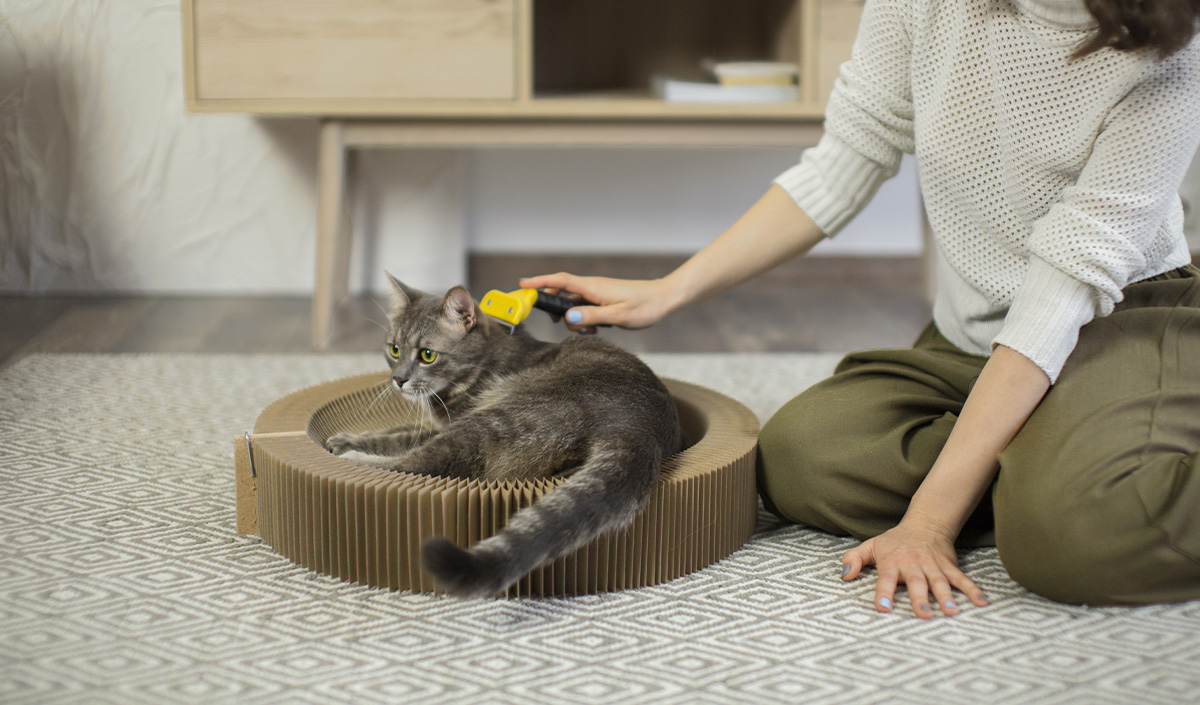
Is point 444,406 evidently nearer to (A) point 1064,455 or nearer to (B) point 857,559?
(B) point 857,559

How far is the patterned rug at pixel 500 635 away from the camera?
81 cm

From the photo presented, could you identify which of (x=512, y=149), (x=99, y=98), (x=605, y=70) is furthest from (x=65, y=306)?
(x=605, y=70)

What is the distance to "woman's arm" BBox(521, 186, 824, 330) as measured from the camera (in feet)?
4.00

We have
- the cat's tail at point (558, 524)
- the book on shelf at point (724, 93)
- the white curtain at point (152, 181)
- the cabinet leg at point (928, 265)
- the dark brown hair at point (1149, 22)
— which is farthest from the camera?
the cabinet leg at point (928, 265)

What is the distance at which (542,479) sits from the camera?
3.30 feet

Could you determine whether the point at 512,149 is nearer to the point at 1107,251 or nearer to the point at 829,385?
the point at 829,385

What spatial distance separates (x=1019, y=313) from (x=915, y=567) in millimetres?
273

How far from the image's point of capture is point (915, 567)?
0.98 metres

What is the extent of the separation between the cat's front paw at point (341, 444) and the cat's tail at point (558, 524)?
34 centimetres

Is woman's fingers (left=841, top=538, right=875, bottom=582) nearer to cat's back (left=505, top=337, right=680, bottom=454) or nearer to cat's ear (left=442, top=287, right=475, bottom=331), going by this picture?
cat's back (left=505, top=337, right=680, bottom=454)

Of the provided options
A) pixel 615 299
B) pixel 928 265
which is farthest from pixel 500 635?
pixel 928 265

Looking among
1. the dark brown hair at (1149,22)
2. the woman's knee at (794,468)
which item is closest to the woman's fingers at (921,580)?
the woman's knee at (794,468)

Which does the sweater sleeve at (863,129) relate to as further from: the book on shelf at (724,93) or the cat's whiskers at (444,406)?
the book on shelf at (724,93)

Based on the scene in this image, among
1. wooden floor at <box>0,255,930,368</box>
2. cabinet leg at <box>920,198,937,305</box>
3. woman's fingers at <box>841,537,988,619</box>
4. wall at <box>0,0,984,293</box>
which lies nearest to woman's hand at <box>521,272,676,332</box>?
woman's fingers at <box>841,537,988,619</box>
